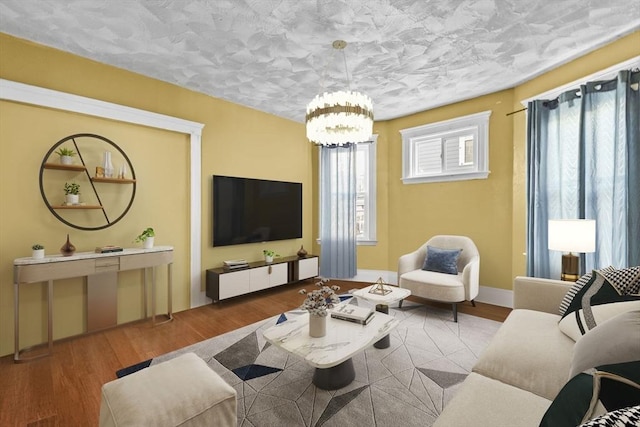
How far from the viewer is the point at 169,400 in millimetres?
1222

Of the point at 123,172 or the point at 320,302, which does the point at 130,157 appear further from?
the point at 320,302

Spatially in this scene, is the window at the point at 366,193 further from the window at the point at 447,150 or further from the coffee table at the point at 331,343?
the coffee table at the point at 331,343

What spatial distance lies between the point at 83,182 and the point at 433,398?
11.6 feet

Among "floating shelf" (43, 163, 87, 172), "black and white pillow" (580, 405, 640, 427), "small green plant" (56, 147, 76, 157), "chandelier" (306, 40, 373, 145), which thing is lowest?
"black and white pillow" (580, 405, 640, 427)

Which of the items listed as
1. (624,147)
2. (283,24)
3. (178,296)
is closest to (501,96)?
(624,147)

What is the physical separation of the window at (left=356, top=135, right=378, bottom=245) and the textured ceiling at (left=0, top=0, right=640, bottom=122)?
1508 millimetres

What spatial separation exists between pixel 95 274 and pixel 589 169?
481 centimetres

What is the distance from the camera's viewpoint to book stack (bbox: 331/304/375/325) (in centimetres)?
217

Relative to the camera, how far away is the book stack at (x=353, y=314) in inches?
85.6

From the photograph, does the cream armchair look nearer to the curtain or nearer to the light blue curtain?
the curtain

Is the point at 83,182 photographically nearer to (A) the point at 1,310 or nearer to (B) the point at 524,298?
(A) the point at 1,310

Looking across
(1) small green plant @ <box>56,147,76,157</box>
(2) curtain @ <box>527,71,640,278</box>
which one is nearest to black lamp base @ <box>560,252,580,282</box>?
(2) curtain @ <box>527,71,640,278</box>

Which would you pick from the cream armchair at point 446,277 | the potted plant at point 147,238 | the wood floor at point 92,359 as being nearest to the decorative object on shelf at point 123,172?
the potted plant at point 147,238

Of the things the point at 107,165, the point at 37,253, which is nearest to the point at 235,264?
the point at 107,165
